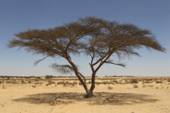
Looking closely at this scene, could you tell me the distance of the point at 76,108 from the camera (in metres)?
21.6

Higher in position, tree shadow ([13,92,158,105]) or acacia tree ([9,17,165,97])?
acacia tree ([9,17,165,97])

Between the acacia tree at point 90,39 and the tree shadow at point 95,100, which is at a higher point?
the acacia tree at point 90,39

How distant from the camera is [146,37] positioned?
88.3 ft

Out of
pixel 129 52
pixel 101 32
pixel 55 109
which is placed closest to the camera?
pixel 55 109

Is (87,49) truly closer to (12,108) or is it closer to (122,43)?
(122,43)

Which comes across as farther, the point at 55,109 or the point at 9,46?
the point at 9,46

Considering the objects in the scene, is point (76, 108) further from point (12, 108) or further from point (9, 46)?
point (9, 46)

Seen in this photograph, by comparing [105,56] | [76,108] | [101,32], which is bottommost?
[76,108]

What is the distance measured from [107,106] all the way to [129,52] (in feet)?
25.5

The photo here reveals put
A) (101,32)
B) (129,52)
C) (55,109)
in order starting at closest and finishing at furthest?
(55,109) → (101,32) → (129,52)

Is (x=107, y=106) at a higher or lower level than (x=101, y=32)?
lower

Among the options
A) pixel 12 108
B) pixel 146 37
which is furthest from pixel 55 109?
pixel 146 37

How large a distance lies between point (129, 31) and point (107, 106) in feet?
23.2

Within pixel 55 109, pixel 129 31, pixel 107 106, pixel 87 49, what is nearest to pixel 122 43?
pixel 129 31
